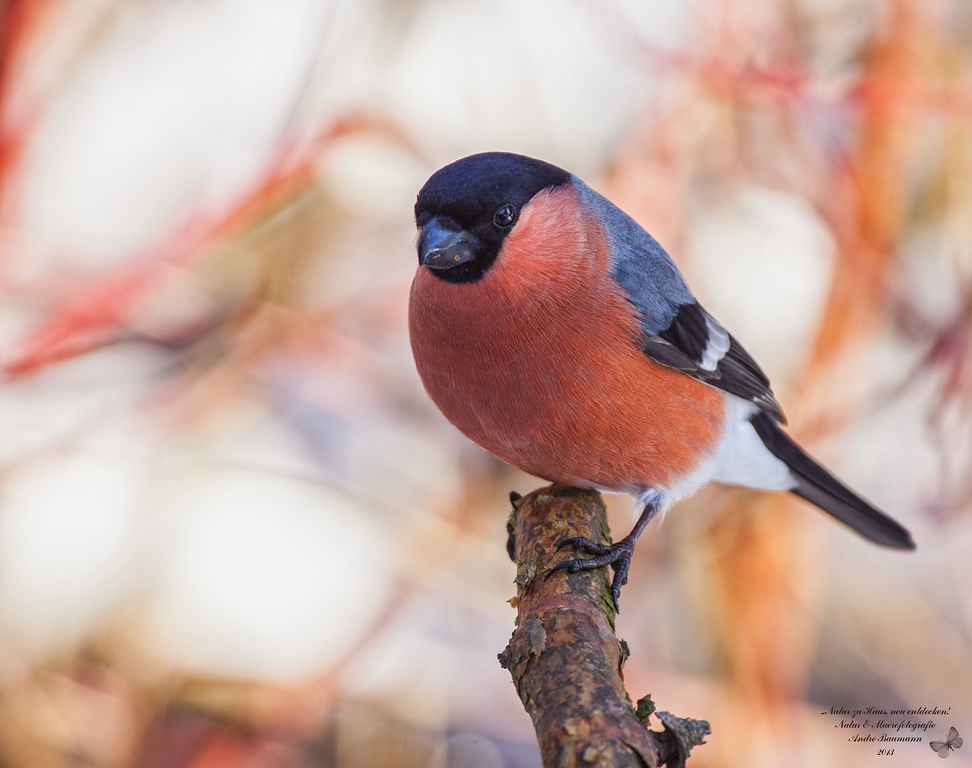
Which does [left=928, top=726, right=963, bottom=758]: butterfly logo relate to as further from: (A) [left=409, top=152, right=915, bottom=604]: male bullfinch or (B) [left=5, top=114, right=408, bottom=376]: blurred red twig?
(B) [left=5, top=114, right=408, bottom=376]: blurred red twig

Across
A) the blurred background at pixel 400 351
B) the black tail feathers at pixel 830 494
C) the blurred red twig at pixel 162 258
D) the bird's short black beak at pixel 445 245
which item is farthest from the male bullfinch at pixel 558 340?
the blurred red twig at pixel 162 258

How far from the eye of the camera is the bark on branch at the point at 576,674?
1.29 meters

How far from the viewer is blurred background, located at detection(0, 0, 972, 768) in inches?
138

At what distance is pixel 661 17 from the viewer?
393cm

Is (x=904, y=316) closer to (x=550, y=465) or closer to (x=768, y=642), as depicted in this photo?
(x=768, y=642)

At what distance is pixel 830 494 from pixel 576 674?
177 centimetres

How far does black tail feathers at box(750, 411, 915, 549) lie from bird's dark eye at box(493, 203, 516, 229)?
1.17m

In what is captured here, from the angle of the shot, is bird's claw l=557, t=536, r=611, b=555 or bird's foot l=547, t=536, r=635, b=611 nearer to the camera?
bird's foot l=547, t=536, r=635, b=611

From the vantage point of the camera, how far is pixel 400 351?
12.8 ft

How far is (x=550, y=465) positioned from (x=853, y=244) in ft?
7.05

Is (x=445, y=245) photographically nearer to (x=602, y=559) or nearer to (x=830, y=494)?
(x=602, y=559)

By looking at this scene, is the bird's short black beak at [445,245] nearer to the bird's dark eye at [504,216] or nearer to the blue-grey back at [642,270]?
the bird's dark eye at [504,216]

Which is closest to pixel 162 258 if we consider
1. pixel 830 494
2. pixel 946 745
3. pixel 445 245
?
pixel 445 245

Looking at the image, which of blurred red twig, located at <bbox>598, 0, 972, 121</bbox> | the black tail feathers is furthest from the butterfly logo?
blurred red twig, located at <bbox>598, 0, 972, 121</bbox>
